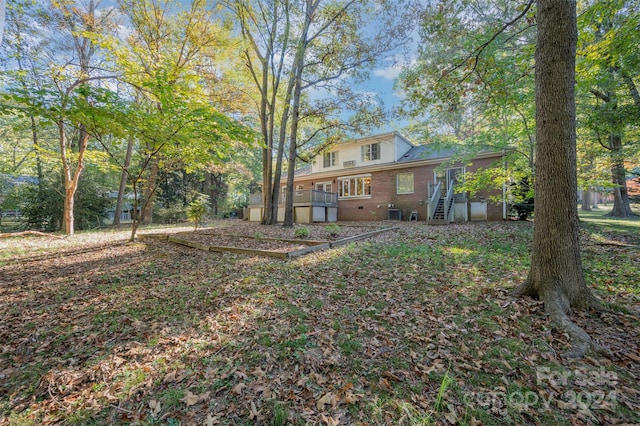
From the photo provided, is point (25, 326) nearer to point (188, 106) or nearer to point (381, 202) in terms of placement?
→ point (188, 106)

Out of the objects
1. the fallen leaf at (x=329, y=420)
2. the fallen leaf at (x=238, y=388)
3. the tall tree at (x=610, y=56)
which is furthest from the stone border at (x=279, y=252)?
the tall tree at (x=610, y=56)

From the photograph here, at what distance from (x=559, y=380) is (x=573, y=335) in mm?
813

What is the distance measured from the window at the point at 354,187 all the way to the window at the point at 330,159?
1642mm

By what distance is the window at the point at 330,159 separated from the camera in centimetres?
1923

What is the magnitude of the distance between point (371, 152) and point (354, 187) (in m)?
2.72

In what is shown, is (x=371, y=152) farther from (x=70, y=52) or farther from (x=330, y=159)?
(x=70, y=52)

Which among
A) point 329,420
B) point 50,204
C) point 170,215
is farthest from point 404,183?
point 50,204

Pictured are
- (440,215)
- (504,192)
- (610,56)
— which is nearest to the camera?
(610,56)

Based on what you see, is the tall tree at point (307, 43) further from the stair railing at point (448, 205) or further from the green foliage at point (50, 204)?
the green foliage at point (50, 204)

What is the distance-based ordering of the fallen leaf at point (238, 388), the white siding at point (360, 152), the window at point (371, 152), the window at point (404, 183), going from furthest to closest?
1. the window at point (371, 152)
2. the white siding at point (360, 152)
3. the window at point (404, 183)
4. the fallen leaf at point (238, 388)

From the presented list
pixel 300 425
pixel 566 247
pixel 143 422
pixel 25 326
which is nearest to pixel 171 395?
pixel 143 422

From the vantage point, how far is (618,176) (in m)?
11.1

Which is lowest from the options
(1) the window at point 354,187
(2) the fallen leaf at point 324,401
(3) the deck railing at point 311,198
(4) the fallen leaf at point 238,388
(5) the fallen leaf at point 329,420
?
(5) the fallen leaf at point 329,420

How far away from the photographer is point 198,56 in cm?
1338
